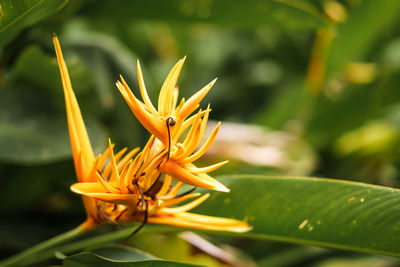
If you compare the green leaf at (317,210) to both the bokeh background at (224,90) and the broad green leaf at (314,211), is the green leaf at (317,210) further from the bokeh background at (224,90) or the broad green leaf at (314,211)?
the bokeh background at (224,90)

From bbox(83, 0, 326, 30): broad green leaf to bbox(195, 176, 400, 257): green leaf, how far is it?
293 mm

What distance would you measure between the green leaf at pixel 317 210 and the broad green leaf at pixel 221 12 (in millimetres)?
293

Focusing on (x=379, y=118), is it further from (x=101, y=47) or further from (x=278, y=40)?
(x=101, y=47)

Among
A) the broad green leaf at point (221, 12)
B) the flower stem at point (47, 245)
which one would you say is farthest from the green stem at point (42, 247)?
the broad green leaf at point (221, 12)

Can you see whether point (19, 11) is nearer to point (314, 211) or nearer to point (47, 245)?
point (47, 245)

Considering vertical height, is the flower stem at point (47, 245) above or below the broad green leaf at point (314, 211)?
below

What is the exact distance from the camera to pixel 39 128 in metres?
0.50

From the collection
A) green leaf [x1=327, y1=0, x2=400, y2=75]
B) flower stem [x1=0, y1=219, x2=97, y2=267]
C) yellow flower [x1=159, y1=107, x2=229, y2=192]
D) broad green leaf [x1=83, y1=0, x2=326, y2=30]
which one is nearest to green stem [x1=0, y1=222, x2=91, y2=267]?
flower stem [x1=0, y1=219, x2=97, y2=267]

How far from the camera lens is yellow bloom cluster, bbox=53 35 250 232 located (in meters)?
0.27

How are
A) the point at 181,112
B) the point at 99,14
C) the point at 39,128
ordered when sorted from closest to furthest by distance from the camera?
the point at 181,112
the point at 39,128
the point at 99,14

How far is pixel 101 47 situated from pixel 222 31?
2.18 ft

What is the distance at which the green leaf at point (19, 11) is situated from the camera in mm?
344

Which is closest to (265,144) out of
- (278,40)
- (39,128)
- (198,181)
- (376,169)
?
(376,169)

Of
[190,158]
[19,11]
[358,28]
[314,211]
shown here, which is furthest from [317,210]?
[358,28]
